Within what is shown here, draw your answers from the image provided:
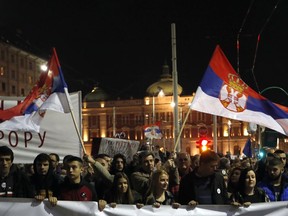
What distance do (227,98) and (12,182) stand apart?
310 centimetres

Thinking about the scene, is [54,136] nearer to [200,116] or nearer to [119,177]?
[119,177]

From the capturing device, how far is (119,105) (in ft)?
344

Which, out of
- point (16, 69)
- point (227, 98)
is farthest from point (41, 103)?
point (16, 69)

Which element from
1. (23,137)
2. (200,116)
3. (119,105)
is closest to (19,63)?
(119,105)

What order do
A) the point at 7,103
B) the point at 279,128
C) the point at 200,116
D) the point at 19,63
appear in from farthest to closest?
the point at 200,116
the point at 19,63
the point at 7,103
the point at 279,128

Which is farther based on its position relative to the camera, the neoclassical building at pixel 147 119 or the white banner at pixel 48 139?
the neoclassical building at pixel 147 119


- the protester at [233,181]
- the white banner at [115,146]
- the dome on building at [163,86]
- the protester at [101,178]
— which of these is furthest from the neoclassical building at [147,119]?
the protester at [101,178]

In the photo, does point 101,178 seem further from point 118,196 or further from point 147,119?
point 147,119

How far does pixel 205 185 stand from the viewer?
6188 mm

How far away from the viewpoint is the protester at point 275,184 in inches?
262

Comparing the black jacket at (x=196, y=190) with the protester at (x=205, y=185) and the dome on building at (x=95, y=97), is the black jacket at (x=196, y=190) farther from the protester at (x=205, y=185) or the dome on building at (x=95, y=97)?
the dome on building at (x=95, y=97)

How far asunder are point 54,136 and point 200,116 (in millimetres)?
93850

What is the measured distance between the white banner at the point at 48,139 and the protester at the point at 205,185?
10.5ft

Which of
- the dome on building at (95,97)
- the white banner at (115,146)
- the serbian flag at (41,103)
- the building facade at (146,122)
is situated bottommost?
the white banner at (115,146)
